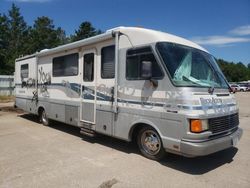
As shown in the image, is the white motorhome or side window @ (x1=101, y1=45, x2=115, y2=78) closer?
the white motorhome

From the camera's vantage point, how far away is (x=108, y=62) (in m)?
7.18

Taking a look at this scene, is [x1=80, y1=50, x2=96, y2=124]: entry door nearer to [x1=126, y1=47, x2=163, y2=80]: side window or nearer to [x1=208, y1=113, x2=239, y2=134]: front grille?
[x1=126, y1=47, x2=163, y2=80]: side window

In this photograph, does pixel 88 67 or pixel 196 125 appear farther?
pixel 88 67

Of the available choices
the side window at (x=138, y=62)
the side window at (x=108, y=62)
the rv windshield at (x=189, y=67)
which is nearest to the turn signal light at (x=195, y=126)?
the rv windshield at (x=189, y=67)

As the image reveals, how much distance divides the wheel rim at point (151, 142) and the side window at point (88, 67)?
233 cm

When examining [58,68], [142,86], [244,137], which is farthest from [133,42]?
[244,137]

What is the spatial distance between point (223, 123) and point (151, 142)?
61.1 inches

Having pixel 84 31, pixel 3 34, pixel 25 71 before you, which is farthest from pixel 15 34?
pixel 25 71

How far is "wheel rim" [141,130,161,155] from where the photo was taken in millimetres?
6056

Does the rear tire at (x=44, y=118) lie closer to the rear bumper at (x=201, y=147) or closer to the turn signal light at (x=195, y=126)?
the rear bumper at (x=201, y=147)

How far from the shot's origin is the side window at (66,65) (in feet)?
28.0

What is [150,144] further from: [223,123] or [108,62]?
[108,62]

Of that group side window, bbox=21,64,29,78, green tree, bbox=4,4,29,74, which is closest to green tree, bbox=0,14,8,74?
green tree, bbox=4,4,29,74

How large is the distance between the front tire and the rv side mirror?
1137 mm
